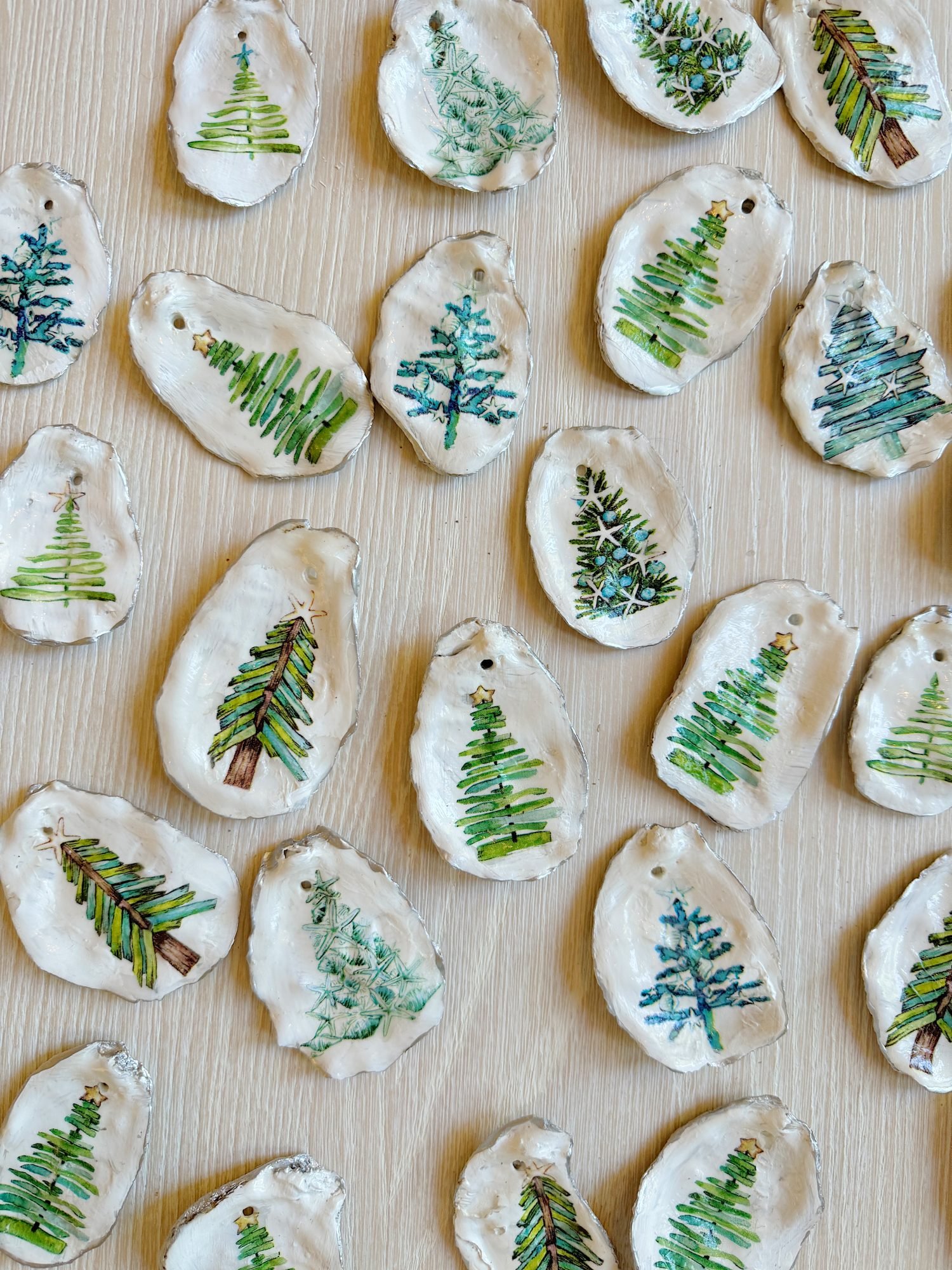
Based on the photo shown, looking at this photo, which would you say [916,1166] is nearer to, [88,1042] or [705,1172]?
[705,1172]

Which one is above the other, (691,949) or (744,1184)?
(691,949)

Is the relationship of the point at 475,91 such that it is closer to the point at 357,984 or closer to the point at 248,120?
the point at 248,120

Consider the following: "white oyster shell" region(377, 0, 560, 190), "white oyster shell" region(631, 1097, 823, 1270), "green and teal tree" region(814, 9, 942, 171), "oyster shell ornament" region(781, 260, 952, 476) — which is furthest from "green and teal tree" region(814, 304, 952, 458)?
"white oyster shell" region(631, 1097, 823, 1270)

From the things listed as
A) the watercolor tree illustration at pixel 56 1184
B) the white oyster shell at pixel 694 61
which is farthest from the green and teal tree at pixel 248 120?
the watercolor tree illustration at pixel 56 1184

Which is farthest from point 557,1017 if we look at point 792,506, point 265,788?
point 792,506

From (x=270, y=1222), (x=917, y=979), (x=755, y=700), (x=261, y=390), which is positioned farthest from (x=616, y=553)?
(x=270, y=1222)

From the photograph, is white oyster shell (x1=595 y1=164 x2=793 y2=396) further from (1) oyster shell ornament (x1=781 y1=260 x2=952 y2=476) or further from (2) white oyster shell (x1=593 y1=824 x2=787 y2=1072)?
(2) white oyster shell (x1=593 y1=824 x2=787 y2=1072)
